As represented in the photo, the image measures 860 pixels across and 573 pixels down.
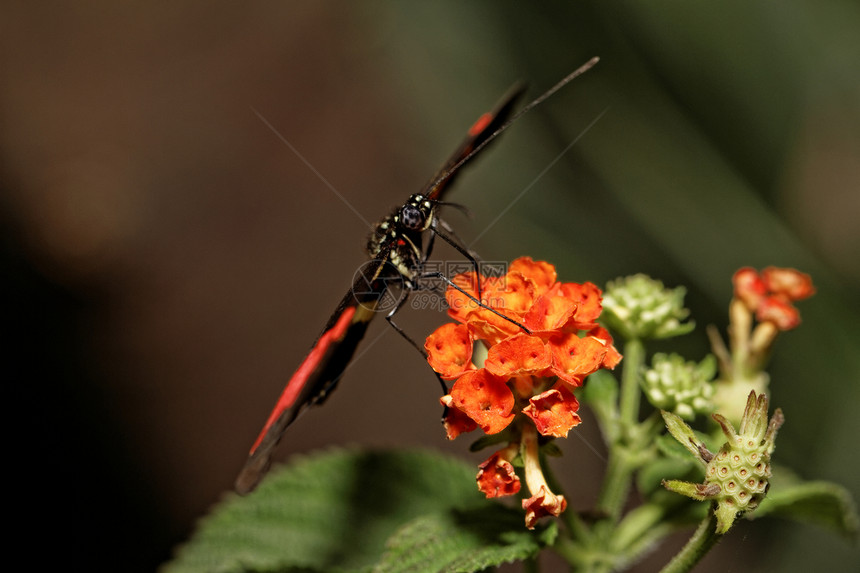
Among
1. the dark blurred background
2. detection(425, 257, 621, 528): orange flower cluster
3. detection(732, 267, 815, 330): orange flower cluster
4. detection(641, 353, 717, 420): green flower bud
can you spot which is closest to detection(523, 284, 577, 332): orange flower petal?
detection(425, 257, 621, 528): orange flower cluster

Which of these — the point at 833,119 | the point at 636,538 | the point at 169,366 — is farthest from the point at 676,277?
the point at 169,366

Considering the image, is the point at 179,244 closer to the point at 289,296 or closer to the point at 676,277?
the point at 289,296

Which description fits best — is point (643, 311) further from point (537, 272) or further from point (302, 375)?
point (302, 375)

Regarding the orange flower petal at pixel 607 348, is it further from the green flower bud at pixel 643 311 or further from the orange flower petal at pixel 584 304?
the green flower bud at pixel 643 311

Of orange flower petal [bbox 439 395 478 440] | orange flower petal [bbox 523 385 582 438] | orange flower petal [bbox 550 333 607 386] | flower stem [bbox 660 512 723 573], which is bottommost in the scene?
flower stem [bbox 660 512 723 573]

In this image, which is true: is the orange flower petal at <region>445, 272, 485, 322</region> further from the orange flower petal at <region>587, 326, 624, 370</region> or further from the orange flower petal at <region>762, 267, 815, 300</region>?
the orange flower petal at <region>762, 267, 815, 300</region>
